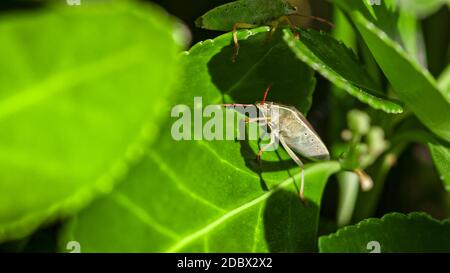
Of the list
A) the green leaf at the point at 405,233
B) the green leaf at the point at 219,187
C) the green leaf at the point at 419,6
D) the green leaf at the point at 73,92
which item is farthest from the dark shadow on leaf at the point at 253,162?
the green leaf at the point at 73,92

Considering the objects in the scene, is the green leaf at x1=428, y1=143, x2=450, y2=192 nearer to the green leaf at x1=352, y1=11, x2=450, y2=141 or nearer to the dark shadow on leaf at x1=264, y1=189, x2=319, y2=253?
the green leaf at x1=352, y1=11, x2=450, y2=141

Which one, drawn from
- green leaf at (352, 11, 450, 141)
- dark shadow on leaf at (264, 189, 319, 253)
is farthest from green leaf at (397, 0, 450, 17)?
dark shadow on leaf at (264, 189, 319, 253)

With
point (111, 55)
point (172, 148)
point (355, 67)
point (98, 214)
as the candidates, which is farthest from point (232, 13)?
point (111, 55)

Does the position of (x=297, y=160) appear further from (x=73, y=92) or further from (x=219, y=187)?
(x=73, y=92)

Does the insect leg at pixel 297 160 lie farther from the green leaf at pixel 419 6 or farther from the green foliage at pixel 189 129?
the green leaf at pixel 419 6

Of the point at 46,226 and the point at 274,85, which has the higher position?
the point at 274,85

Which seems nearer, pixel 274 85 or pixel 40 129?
pixel 40 129

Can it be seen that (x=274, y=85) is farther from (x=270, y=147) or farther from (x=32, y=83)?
(x=32, y=83)
